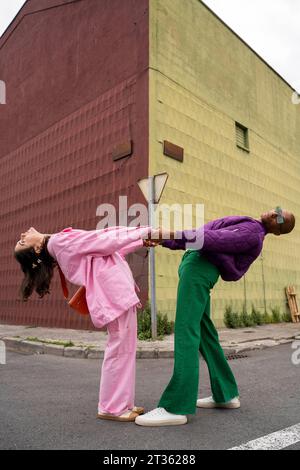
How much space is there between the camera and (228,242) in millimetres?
3115

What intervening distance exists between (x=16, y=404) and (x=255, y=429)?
191 cm

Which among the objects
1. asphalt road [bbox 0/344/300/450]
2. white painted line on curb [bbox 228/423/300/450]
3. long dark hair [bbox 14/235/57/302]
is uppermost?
long dark hair [bbox 14/235/57/302]

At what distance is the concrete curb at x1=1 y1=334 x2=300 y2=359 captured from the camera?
6754mm

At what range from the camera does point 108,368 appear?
3238 mm

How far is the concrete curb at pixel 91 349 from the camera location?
6.75 m

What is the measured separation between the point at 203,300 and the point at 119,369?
2.50 feet

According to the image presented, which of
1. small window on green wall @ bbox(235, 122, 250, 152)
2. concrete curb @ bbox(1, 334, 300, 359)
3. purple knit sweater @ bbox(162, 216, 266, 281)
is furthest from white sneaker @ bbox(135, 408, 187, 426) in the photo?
small window on green wall @ bbox(235, 122, 250, 152)

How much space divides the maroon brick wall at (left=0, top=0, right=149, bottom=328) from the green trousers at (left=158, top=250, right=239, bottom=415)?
5.74 metres

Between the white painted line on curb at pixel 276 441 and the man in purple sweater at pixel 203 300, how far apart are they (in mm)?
540

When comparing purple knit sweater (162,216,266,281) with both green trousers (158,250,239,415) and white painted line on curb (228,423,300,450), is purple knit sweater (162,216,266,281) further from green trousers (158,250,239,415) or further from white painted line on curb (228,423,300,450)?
white painted line on curb (228,423,300,450)

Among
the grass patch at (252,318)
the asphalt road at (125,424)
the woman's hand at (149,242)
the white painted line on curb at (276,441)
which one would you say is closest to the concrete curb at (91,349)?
the asphalt road at (125,424)

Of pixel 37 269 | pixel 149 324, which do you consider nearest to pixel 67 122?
pixel 149 324
